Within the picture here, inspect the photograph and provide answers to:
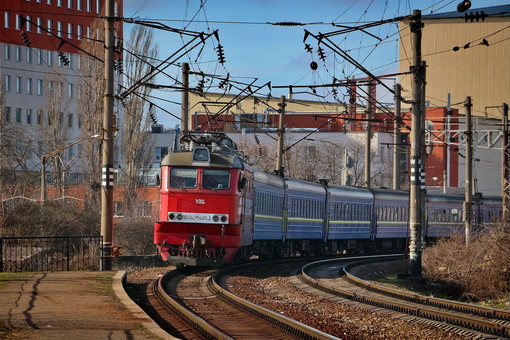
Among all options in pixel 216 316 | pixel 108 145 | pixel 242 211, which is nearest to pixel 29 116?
pixel 108 145

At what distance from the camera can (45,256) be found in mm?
28016

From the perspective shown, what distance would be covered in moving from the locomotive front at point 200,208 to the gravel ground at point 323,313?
109 cm

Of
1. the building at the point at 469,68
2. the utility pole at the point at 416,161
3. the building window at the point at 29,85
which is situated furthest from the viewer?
the building window at the point at 29,85

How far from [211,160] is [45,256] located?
21.7 feet

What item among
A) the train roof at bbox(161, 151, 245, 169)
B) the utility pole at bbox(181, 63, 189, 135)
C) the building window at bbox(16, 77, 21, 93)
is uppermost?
the building window at bbox(16, 77, 21, 93)

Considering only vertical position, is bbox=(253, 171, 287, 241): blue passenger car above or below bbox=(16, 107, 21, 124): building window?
below

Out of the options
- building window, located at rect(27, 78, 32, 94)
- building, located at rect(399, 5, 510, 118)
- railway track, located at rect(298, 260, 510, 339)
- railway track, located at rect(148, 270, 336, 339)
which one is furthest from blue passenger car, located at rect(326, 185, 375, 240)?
building window, located at rect(27, 78, 32, 94)

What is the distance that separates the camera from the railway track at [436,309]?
45.8ft

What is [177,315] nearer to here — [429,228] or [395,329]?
[395,329]

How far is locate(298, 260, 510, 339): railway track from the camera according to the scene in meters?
14.0

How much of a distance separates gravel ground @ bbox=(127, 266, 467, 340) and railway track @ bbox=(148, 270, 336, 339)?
0.51m

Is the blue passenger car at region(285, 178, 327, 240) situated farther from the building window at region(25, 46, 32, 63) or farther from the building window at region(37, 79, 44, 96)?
the building window at region(37, 79, 44, 96)

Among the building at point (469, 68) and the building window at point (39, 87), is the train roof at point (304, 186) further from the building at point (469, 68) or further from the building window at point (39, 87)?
the building window at point (39, 87)

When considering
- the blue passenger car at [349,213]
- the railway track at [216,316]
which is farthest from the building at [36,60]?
the railway track at [216,316]
